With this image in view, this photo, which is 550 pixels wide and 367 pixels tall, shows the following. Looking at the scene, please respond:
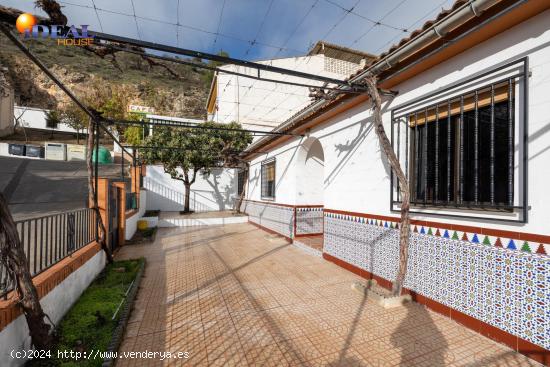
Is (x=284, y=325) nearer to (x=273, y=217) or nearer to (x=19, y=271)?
(x=19, y=271)

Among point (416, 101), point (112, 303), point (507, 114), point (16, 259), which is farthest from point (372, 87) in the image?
point (112, 303)

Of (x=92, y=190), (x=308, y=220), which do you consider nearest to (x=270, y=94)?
(x=308, y=220)

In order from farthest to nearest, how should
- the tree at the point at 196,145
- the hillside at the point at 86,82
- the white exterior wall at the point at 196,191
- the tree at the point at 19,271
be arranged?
the hillside at the point at 86,82 → the white exterior wall at the point at 196,191 → the tree at the point at 196,145 → the tree at the point at 19,271

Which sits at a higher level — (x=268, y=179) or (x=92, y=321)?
(x=268, y=179)

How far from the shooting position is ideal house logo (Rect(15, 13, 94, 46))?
2076 mm

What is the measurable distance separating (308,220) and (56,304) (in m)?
5.86

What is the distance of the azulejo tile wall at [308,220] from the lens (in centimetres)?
742

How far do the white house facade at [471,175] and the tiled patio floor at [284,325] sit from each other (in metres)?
0.42

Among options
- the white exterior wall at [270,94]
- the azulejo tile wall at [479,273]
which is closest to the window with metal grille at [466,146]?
the azulejo tile wall at [479,273]

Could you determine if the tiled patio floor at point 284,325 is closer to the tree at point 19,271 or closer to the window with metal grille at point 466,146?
the tree at point 19,271

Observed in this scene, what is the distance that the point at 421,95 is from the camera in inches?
141

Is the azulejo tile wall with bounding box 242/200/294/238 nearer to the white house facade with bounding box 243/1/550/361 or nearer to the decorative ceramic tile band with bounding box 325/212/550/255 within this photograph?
the white house facade with bounding box 243/1/550/361

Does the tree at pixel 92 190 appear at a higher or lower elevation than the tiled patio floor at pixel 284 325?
higher

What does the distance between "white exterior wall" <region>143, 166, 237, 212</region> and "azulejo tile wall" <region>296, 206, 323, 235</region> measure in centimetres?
885
